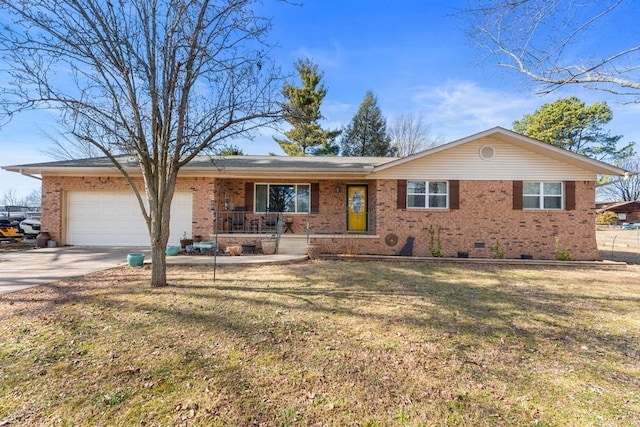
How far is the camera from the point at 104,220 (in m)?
11.5

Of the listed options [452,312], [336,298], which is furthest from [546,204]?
[336,298]

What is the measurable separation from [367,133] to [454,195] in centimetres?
1850

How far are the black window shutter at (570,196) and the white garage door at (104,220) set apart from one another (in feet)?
48.4

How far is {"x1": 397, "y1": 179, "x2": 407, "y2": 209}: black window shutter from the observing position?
10.6 meters

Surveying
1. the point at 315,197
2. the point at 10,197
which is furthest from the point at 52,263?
the point at 10,197

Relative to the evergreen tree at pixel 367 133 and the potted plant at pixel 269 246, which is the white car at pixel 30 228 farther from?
the evergreen tree at pixel 367 133

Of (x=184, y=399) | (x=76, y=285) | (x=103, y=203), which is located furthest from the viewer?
(x=103, y=203)

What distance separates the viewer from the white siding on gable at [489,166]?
10320 mm

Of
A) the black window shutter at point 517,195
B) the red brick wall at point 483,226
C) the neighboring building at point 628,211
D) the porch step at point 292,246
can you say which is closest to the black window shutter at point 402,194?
Answer: the red brick wall at point 483,226

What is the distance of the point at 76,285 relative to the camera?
598 centimetres

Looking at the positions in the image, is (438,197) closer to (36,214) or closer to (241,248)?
(241,248)

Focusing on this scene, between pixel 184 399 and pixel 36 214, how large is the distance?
20.4 metres

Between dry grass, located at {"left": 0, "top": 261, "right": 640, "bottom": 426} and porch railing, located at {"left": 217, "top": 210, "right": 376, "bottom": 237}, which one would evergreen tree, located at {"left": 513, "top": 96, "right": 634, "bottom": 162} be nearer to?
porch railing, located at {"left": 217, "top": 210, "right": 376, "bottom": 237}

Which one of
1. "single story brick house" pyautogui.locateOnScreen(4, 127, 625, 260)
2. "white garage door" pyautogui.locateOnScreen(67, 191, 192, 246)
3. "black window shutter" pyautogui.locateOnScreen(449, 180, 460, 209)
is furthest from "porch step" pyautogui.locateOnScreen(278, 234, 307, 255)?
"white garage door" pyautogui.locateOnScreen(67, 191, 192, 246)
